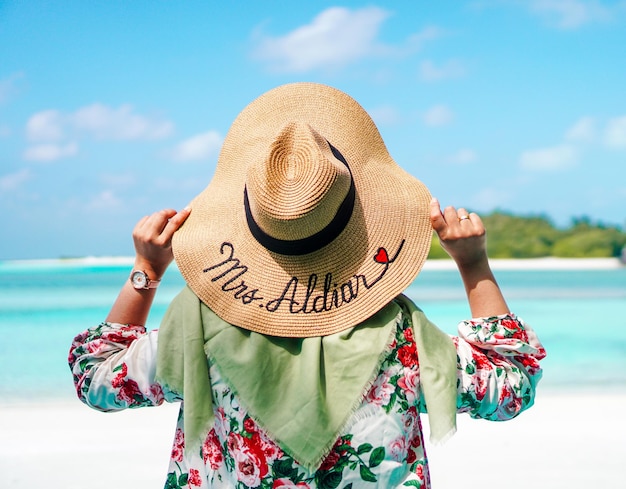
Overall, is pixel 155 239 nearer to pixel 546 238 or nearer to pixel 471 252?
pixel 471 252

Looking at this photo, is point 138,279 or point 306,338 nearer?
point 306,338

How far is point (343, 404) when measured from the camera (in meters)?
1.23

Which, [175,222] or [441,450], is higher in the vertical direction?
[175,222]

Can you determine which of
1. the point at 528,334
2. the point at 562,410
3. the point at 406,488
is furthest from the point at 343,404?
the point at 562,410

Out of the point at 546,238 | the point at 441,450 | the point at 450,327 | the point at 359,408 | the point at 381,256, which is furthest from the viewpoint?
the point at 546,238

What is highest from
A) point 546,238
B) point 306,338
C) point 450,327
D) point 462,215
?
point 546,238

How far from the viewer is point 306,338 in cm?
127

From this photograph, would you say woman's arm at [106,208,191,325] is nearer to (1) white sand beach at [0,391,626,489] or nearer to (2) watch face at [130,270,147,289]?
(2) watch face at [130,270,147,289]

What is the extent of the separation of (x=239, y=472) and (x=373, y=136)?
0.71m

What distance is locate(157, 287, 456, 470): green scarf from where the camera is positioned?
1229 mm

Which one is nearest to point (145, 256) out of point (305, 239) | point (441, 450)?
point (305, 239)

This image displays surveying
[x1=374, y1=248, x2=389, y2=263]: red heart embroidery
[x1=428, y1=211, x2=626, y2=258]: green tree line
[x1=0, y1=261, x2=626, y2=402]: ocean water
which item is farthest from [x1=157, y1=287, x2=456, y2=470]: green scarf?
[x1=428, y1=211, x2=626, y2=258]: green tree line

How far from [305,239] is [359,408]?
297 mm

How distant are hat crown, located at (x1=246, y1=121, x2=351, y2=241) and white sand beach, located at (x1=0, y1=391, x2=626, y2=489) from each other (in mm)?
2683
